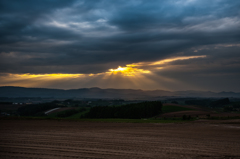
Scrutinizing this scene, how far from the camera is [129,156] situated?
12281mm

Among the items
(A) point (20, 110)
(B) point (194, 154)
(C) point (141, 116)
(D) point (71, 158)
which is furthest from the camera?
(A) point (20, 110)

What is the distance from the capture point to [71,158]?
11773 millimetres

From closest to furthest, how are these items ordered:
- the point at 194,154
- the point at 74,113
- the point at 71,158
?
the point at 71,158
the point at 194,154
the point at 74,113

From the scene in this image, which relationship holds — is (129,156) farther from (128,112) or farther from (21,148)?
(128,112)

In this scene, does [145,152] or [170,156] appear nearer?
[170,156]

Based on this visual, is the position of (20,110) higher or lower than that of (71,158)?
lower

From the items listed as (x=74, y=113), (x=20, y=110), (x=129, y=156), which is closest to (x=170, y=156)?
(x=129, y=156)

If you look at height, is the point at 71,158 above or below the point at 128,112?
above

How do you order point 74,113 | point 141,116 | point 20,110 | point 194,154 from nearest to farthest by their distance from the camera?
point 194,154 → point 141,116 → point 74,113 → point 20,110

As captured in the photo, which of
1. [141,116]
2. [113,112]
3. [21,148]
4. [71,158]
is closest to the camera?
[71,158]

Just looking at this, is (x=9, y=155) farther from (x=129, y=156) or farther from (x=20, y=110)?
(x=20, y=110)

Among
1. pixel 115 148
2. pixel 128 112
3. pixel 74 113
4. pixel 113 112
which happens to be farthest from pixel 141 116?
pixel 115 148

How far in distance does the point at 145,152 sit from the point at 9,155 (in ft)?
28.2

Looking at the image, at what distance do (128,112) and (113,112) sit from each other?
25.0ft
